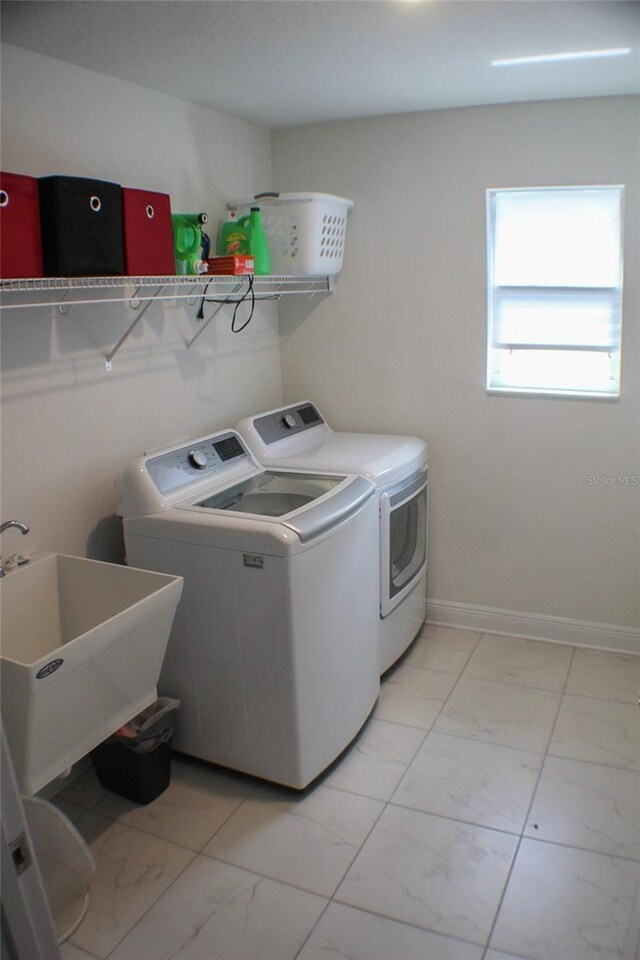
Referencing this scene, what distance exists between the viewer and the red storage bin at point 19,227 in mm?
1883

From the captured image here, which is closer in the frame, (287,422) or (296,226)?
(296,226)

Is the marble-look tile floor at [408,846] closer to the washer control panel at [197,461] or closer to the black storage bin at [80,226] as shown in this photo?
the washer control panel at [197,461]

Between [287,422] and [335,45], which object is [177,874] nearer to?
[287,422]

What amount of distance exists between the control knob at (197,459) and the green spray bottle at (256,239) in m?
0.72

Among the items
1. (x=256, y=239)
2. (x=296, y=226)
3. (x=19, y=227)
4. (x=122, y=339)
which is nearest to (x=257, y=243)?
(x=256, y=239)

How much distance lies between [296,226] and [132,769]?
2.07 m

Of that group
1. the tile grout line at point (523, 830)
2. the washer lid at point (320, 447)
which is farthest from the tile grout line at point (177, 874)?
the washer lid at point (320, 447)

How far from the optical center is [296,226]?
3059 mm

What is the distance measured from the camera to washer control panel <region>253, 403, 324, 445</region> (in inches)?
125

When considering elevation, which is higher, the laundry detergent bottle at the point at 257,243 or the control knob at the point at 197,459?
the laundry detergent bottle at the point at 257,243

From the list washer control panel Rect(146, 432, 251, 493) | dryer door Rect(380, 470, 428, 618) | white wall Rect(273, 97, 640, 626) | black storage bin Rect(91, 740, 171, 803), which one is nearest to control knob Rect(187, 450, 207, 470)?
washer control panel Rect(146, 432, 251, 493)

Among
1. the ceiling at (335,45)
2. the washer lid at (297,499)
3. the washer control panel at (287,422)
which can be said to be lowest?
the washer lid at (297,499)

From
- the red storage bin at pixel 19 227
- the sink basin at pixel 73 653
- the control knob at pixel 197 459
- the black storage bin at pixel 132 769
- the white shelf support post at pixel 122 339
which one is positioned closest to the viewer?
the sink basin at pixel 73 653

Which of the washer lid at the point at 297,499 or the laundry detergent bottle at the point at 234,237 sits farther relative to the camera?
the laundry detergent bottle at the point at 234,237
